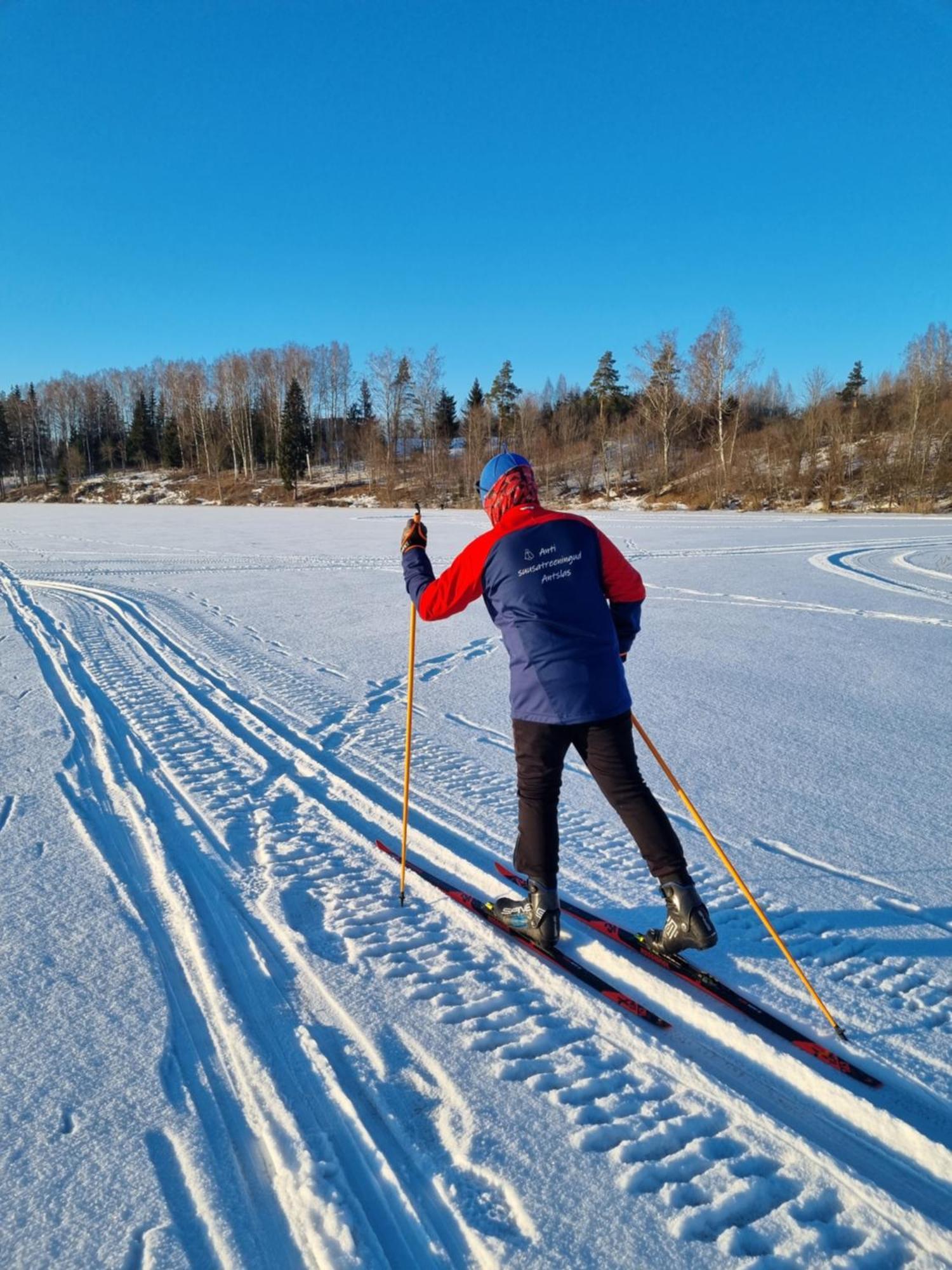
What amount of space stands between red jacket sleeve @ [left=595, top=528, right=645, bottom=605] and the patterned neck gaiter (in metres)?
0.29

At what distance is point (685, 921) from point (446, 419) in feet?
193

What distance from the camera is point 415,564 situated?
9.53 feet

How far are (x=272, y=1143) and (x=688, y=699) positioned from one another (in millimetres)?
4663

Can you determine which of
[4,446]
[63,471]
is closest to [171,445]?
[63,471]

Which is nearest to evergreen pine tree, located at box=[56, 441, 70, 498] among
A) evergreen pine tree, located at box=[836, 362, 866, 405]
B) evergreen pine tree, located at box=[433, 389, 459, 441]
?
evergreen pine tree, located at box=[433, 389, 459, 441]

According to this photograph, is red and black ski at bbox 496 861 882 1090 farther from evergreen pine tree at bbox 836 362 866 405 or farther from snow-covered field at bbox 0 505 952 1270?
evergreen pine tree at bbox 836 362 866 405

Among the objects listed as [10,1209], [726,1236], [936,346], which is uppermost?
[936,346]

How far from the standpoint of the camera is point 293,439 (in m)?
54.8

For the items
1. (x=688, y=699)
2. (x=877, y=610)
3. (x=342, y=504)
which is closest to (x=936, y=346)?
(x=342, y=504)

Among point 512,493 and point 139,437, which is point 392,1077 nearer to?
point 512,493

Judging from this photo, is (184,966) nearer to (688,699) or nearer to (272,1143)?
(272,1143)

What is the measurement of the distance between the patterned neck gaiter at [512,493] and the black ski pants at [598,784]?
800 mm

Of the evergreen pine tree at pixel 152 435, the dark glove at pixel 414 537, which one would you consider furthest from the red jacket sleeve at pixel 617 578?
the evergreen pine tree at pixel 152 435

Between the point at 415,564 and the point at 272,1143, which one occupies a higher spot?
the point at 415,564
